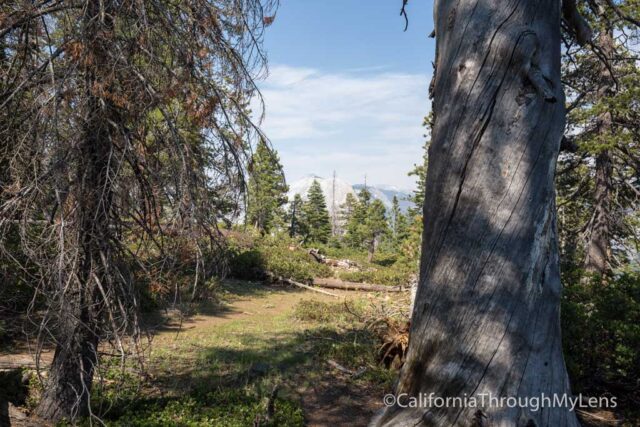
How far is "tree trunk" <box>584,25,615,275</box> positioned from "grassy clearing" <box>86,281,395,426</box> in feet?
24.5

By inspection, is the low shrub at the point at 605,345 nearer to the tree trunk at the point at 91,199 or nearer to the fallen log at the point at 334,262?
the tree trunk at the point at 91,199

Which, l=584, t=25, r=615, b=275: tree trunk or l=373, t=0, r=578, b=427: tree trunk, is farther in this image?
l=584, t=25, r=615, b=275: tree trunk

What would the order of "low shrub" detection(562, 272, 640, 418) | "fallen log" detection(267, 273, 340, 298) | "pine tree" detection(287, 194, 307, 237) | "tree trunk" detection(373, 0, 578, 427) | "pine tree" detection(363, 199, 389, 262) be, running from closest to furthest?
"tree trunk" detection(373, 0, 578, 427) → "low shrub" detection(562, 272, 640, 418) → "fallen log" detection(267, 273, 340, 298) → "pine tree" detection(363, 199, 389, 262) → "pine tree" detection(287, 194, 307, 237)

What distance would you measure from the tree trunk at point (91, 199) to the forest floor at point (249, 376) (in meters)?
0.68

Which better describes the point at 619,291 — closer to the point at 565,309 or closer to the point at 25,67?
the point at 565,309

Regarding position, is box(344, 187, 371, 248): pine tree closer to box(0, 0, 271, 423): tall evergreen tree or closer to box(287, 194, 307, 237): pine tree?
box(287, 194, 307, 237): pine tree

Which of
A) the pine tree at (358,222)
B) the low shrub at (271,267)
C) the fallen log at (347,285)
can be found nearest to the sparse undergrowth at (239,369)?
the fallen log at (347,285)

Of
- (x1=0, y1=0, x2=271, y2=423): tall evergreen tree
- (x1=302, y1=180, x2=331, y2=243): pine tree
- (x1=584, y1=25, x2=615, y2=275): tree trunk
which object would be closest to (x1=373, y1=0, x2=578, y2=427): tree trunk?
(x1=0, y1=0, x2=271, y2=423): tall evergreen tree

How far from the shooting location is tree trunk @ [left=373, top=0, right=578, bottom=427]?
1.91 m

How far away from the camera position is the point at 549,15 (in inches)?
86.4

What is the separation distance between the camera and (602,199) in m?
14.1

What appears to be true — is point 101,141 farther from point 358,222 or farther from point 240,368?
point 358,222

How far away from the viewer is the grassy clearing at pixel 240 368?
554 cm

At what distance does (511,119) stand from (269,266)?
20411mm
